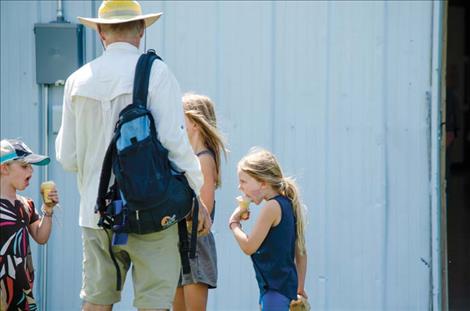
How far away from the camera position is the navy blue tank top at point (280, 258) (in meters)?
4.71

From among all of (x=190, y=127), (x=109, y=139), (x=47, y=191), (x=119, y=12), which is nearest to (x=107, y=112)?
(x=109, y=139)

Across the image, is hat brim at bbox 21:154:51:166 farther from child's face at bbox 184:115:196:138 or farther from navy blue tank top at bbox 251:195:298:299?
navy blue tank top at bbox 251:195:298:299

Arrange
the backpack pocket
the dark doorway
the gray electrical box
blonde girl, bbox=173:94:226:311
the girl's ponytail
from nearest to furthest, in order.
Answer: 1. the backpack pocket
2. the girl's ponytail
3. blonde girl, bbox=173:94:226:311
4. the gray electrical box
5. the dark doorway

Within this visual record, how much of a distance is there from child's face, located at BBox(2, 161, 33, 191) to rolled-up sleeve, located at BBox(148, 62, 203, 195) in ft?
2.96

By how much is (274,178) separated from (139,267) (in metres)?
0.89

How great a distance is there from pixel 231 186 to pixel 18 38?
1709 mm

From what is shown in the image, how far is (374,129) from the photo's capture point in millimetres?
6168

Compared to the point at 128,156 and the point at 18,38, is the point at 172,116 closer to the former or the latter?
the point at 128,156

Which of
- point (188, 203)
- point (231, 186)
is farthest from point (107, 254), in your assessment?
point (231, 186)

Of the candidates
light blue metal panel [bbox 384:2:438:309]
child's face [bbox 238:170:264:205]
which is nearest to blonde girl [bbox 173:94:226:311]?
child's face [bbox 238:170:264:205]

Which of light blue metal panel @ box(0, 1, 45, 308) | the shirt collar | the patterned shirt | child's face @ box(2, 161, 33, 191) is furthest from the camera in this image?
light blue metal panel @ box(0, 1, 45, 308)

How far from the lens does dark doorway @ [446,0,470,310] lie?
812 centimetres

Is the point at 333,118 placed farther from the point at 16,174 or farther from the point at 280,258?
the point at 16,174

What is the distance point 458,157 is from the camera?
1817cm
